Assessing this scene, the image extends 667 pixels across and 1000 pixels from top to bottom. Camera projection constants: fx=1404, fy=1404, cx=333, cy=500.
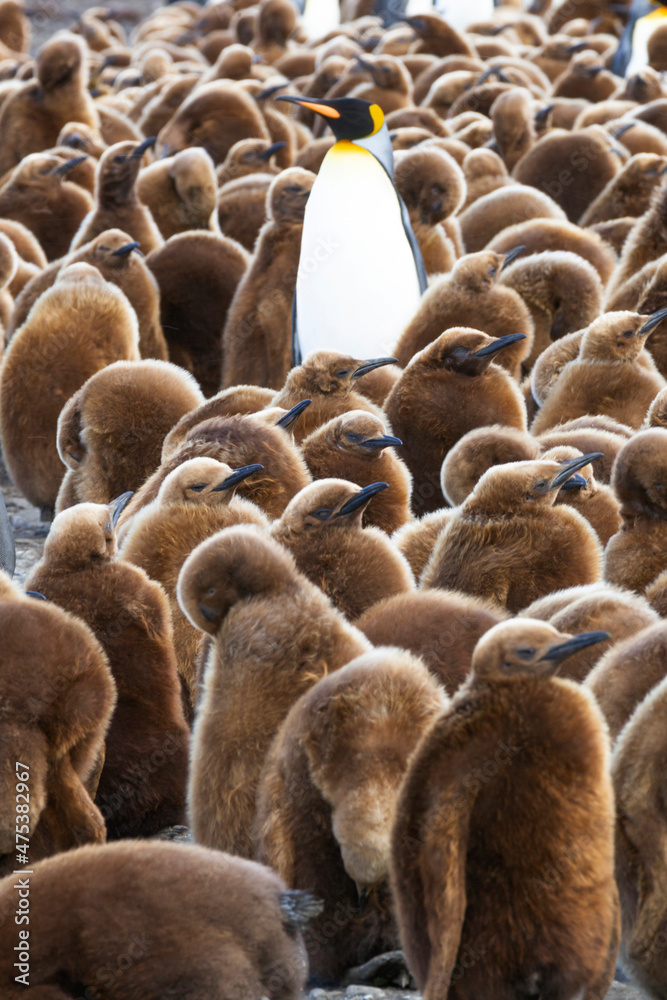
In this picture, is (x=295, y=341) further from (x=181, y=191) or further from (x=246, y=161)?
(x=246, y=161)

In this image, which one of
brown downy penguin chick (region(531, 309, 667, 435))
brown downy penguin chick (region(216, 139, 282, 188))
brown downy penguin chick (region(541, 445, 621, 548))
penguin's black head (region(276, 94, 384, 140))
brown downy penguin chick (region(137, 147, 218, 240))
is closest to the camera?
brown downy penguin chick (region(541, 445, 621, 548))

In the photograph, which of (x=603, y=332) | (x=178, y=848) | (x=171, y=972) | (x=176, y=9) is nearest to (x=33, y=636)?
(x=178, y=848)

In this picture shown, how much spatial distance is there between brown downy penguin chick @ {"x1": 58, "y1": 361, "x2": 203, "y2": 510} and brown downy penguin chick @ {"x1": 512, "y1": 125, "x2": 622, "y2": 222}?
386cm

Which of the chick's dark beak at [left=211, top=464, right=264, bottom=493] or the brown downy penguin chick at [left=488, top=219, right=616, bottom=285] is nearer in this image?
the chick's dark beak at [left=211, top=464, right=264, bottom=493]

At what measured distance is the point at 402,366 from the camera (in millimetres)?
4957

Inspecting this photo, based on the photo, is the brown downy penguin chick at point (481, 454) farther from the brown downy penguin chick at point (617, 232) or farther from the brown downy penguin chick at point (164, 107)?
the brown downy penguin chick at point (164, 107)

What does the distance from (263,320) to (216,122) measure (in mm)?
3388

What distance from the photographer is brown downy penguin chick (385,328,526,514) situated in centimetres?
420

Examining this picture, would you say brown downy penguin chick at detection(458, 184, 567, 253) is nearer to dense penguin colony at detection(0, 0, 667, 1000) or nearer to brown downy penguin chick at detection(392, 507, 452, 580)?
dense penguin colony at detection(0, 0, 667, 1000)

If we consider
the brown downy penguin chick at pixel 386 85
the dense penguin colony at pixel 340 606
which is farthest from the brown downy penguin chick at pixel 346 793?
the brown downy penguin chick at pixel 386 85

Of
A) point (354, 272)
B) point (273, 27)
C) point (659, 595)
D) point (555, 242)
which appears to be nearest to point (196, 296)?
point (354, 272)

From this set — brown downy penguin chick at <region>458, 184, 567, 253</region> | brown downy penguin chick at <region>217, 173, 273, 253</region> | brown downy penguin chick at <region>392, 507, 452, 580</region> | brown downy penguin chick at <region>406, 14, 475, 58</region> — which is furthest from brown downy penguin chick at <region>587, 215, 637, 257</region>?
brown downy penguin chick at <region>406, 14, 475, 58</region>

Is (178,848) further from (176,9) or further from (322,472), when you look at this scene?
(176,9)

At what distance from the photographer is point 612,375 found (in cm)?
438
